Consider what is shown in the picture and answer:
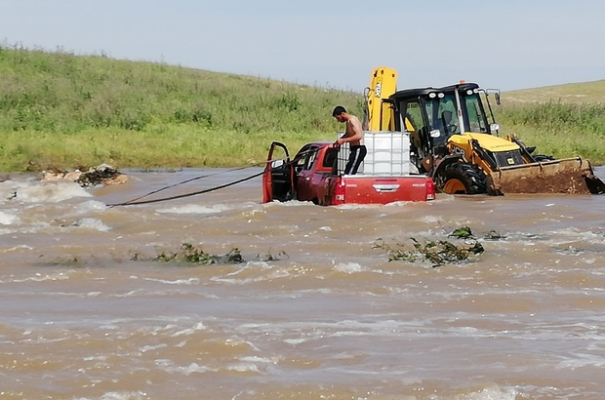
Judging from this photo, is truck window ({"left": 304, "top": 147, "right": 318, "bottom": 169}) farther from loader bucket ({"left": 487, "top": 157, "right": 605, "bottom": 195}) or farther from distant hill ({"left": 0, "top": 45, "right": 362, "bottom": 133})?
distant hill ({"left": 0, "top": 45, "right": 362, "bottom": 133})

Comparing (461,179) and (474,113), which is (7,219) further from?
(474,113)

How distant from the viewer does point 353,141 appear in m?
15.4

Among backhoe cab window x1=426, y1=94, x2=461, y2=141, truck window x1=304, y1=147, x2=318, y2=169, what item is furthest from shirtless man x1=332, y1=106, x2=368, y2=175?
backhoe cab window x1=426, y1=94, x2=461, y2=141

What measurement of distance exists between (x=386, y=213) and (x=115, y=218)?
4.00 metres

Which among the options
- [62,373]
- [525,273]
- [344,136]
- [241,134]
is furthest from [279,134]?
[62,373]

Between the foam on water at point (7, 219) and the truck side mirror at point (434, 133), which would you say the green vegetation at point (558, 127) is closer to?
the truck side mirror at point (434, 133)

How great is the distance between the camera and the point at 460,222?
14.3 meters

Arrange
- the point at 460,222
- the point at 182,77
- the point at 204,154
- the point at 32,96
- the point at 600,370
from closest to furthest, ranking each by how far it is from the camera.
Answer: the point at 600,370
the point at 460,222
the point at 204,154
the point at 32,96
the point at 182,77

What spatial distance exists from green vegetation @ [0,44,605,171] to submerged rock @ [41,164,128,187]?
4622mm

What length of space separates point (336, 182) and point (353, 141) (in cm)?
68

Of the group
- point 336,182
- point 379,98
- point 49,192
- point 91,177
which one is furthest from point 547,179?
point 91,177

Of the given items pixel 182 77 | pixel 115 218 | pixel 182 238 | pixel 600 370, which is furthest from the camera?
pixel 182 77

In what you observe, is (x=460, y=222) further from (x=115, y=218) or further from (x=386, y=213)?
(x=115, y=218)

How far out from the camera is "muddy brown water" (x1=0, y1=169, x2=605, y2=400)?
20.8 ft
